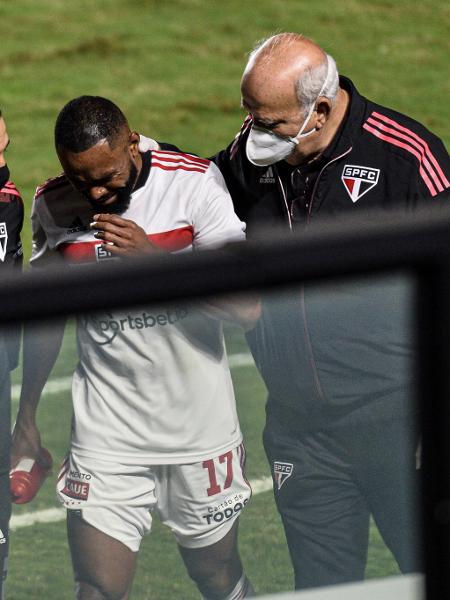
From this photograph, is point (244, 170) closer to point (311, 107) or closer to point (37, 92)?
point (311, 107)

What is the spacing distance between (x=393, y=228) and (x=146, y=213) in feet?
6.10

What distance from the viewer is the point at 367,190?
10.6 ft

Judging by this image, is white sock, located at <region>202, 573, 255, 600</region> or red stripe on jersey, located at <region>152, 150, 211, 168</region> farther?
red stripe on jersey, located at <region>152, 150, 211, 168</region>

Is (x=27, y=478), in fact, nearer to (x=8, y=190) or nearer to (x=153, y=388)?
(x=153, y=388)

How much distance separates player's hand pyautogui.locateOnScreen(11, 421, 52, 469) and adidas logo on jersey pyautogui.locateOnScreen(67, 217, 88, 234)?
1652mm

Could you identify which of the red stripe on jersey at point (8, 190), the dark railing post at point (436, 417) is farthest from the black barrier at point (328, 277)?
the red stripe on jersey at point (8, 190)

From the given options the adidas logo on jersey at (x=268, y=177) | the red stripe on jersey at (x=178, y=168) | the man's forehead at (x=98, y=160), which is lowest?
the adidas logo on jersey at (x=268, y=177)

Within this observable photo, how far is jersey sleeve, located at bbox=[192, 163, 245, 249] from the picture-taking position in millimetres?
3146

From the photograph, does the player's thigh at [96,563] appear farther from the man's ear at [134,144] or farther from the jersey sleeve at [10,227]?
the jersey sleeve at [10,227]

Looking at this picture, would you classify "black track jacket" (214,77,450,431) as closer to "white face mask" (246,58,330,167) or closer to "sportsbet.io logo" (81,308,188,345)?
"sportsbet.io logo" (81,308,188,345)

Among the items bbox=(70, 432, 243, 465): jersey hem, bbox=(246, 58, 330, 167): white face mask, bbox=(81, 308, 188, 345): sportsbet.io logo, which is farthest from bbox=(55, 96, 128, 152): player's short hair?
bbox=(81, 308, 188, 345): sportsbet.io logo

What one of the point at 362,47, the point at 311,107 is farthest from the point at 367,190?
the point at 362,47

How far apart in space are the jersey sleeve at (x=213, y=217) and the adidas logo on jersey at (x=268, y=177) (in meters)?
0.20

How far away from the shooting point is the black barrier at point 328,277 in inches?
51.5
